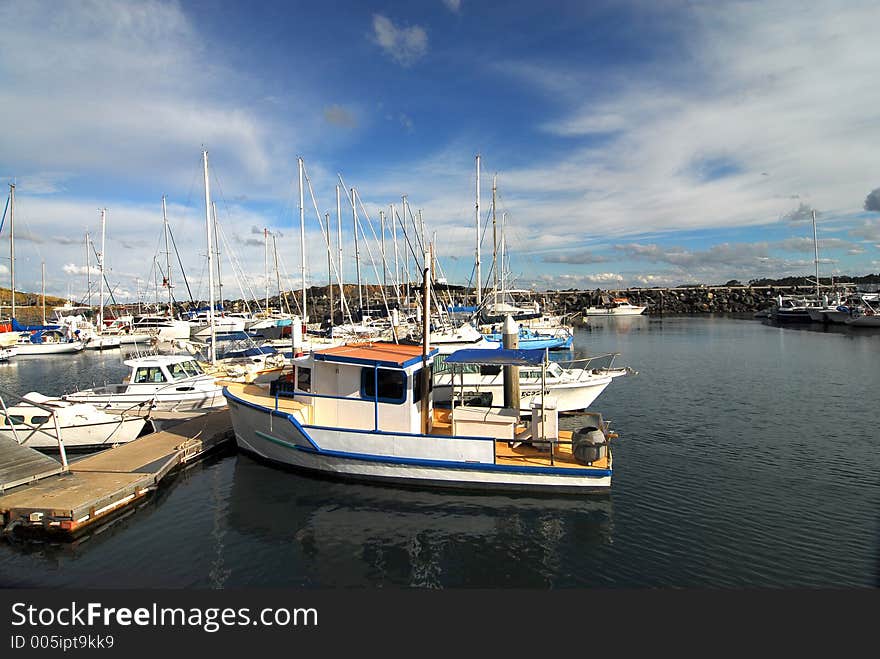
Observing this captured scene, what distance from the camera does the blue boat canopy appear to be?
12739 mm

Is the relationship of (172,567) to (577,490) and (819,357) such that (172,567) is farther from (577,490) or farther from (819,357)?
(819,357)

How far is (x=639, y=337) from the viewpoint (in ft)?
193

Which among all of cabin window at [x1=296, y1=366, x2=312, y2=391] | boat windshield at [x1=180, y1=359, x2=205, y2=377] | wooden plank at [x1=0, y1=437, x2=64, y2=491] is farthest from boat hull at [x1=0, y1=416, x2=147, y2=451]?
cabin window at [x1=296, y1=366, x2=312, y2=391]

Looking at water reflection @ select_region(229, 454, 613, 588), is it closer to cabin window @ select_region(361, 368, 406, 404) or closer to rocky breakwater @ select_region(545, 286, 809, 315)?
cabin window @ select_region(361, 368, 406, 404)

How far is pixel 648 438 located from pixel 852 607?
9876 mm

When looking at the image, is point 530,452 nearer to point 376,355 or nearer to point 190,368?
point 376,355

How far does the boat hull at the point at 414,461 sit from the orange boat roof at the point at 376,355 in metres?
1.74

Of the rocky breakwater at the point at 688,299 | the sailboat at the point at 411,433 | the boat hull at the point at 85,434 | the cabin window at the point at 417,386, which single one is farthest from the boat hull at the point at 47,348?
the rocky breakwater at the point at 688,299

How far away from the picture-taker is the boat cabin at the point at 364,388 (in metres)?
12.6

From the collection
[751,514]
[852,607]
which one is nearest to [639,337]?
[751,514]

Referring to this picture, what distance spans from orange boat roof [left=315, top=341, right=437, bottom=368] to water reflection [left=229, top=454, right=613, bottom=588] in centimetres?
318

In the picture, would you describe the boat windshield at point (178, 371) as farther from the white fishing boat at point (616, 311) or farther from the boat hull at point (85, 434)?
the white fishing boat at point (616, 311)

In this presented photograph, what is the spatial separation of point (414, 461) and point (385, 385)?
2.02 meters

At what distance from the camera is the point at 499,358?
1304 cm
